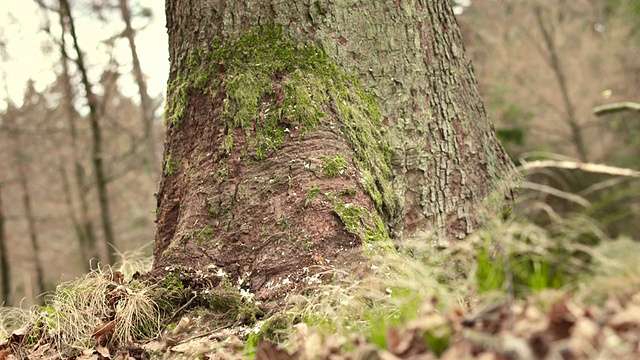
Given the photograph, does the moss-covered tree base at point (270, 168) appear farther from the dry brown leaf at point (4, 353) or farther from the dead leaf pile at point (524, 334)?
the dead leaf pile at point (524, 334)

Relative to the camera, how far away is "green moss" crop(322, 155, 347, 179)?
3289 millimetres

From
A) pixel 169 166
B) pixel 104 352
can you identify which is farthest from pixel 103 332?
pixel 169 166

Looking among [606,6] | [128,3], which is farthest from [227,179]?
[606,6]

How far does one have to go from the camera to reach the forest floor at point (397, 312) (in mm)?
1411

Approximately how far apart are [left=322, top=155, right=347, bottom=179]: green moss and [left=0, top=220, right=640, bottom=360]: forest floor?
58 centimetres

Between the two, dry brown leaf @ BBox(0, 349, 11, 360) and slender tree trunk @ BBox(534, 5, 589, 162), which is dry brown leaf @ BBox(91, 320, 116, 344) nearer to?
dry brown leaf @ BBox(0, 349, 11, 360)

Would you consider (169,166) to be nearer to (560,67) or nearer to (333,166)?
(333,166)

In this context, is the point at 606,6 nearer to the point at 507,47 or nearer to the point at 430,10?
the point at 507,47

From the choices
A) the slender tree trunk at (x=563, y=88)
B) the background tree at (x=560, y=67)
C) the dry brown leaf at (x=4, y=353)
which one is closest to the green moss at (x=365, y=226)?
the dry brown leaf at (x=4, y=353)

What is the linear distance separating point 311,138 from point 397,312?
137cm

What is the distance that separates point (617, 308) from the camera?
1479mm

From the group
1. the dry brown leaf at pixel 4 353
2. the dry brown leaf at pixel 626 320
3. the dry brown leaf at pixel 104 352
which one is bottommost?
the dry brown leaf at pixel 104 352

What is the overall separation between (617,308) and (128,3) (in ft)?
41.1

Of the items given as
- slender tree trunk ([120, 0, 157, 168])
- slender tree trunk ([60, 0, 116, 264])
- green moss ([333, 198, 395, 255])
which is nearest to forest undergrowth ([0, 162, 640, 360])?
green moss ([333, 198, 395, 255])
